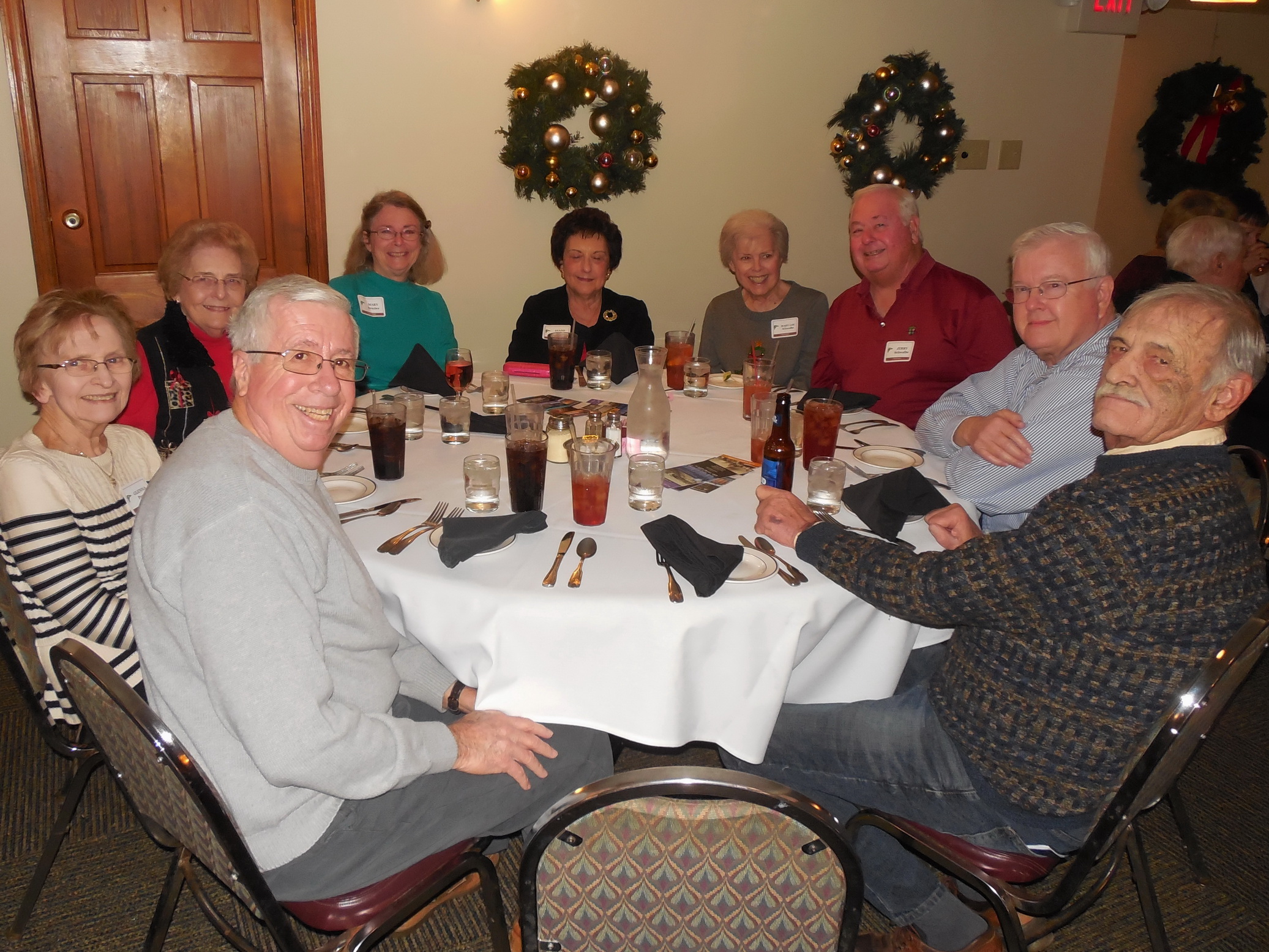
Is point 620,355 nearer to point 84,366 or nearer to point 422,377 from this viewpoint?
point 422,377

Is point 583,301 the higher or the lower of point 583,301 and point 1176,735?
the higher

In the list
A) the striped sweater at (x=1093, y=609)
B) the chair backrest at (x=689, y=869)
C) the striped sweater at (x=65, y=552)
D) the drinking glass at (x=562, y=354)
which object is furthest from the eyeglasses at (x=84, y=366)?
A: the striped sweater at (x=1093, y=609)

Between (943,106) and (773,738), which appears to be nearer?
(773,738)

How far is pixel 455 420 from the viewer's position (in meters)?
2.46

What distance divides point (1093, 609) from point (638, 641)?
73 centimetres

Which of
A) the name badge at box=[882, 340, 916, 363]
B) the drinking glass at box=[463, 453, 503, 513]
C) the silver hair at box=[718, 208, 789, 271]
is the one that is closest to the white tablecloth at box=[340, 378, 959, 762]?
the drinking glass at box=[463, 453, 503, 513]

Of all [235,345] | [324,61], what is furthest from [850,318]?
[324,61]

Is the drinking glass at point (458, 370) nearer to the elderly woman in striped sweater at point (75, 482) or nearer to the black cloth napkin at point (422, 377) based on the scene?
the black cloth napkin at point (422, 377)

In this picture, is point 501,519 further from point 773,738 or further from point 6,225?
point 6,225

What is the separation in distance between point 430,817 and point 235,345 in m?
0.84

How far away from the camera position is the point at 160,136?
427 cm

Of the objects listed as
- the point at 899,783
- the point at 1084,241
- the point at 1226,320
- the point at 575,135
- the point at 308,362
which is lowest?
the point at 899,783

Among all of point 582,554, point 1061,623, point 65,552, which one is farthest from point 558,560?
point 65,552

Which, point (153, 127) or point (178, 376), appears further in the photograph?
point (153, 127)
